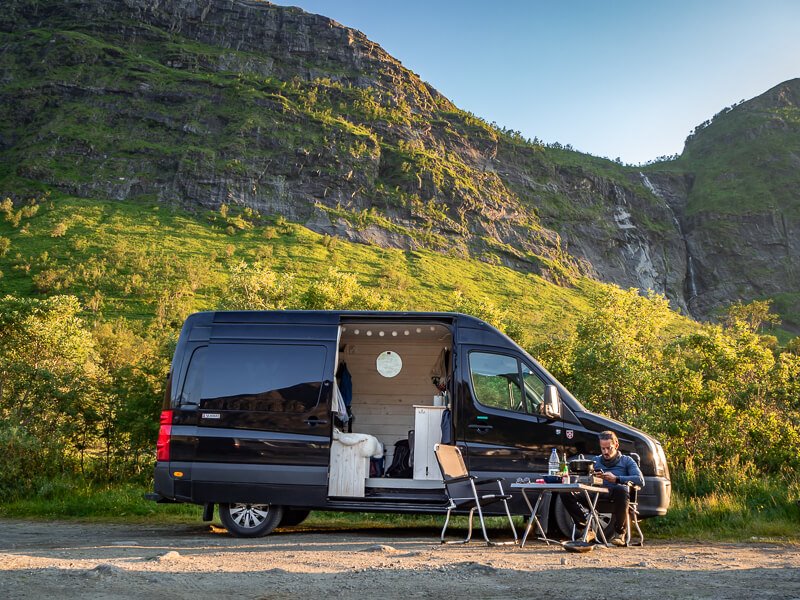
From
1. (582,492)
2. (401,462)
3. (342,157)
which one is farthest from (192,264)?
(582,492)

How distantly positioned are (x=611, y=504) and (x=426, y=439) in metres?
2.54

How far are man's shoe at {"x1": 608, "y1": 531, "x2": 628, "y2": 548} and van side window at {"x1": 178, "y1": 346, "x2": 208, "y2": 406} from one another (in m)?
5.13

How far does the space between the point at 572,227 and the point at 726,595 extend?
351ft

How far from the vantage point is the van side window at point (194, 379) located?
9117 mm

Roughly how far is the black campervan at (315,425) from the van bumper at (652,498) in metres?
0.01

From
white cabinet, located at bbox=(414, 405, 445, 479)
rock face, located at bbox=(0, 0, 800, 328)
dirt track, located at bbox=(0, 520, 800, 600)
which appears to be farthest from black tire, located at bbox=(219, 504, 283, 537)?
rock face, located at bbox=(0, 0, 800, 328)

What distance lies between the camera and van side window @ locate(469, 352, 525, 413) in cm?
902

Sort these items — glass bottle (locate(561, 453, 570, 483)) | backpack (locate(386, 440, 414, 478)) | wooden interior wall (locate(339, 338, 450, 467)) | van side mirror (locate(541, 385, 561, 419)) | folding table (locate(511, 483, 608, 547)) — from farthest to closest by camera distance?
1. wooden interior wall (locate(339, 338, 450, 467))
2. backpack (locate(386, 440, 414, 478))
3. van side mirror (locate(541, 385, 561, 419))
4. glass bottle (locate(561, 453, 570, 483))
5. folding table (locate(511, 483, 608, 547))

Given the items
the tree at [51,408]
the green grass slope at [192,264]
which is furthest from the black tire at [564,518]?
the green grass slope at [192,264]

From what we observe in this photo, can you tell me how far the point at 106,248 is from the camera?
6172cm

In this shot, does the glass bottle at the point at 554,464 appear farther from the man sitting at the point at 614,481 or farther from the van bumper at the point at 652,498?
the van bumper at the point at 652,498

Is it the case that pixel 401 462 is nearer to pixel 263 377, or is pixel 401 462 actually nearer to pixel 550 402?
pixel 263 377

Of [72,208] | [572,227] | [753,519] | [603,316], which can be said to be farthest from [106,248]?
[572,227]

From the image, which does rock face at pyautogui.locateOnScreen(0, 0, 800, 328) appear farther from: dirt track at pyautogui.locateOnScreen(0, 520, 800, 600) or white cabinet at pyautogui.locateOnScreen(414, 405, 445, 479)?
dirt track at pyautogui.locateOnScreen(0, 520, 800, 600)
